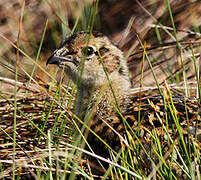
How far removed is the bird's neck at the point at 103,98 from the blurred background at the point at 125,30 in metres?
0.63

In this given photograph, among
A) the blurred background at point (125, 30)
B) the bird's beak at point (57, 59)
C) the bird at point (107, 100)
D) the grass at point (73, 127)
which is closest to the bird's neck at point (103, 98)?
the bird at point (107, 100)

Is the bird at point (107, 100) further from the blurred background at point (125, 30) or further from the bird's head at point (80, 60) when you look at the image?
the blurred background at point (125, 30)

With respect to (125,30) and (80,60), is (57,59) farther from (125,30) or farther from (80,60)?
(125,30)

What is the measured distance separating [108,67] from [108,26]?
2233 millimetres

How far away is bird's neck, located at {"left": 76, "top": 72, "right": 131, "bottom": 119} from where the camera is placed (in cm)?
291

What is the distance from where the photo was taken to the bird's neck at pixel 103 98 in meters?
2.91

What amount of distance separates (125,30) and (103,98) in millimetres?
1025

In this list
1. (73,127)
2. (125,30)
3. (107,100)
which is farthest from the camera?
(125,30)

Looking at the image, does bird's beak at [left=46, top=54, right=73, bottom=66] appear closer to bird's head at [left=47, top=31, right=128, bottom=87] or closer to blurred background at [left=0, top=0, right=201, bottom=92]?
bird's head at [left=47, top=31, right=128, bottom=87]

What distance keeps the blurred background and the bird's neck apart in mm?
630

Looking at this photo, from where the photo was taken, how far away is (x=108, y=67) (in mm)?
3055

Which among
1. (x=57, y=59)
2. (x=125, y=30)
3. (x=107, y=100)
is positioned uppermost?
(x=125, y=30)

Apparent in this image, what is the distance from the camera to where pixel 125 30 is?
377cm

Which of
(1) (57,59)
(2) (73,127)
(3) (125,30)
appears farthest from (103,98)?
(3) (125,30)
